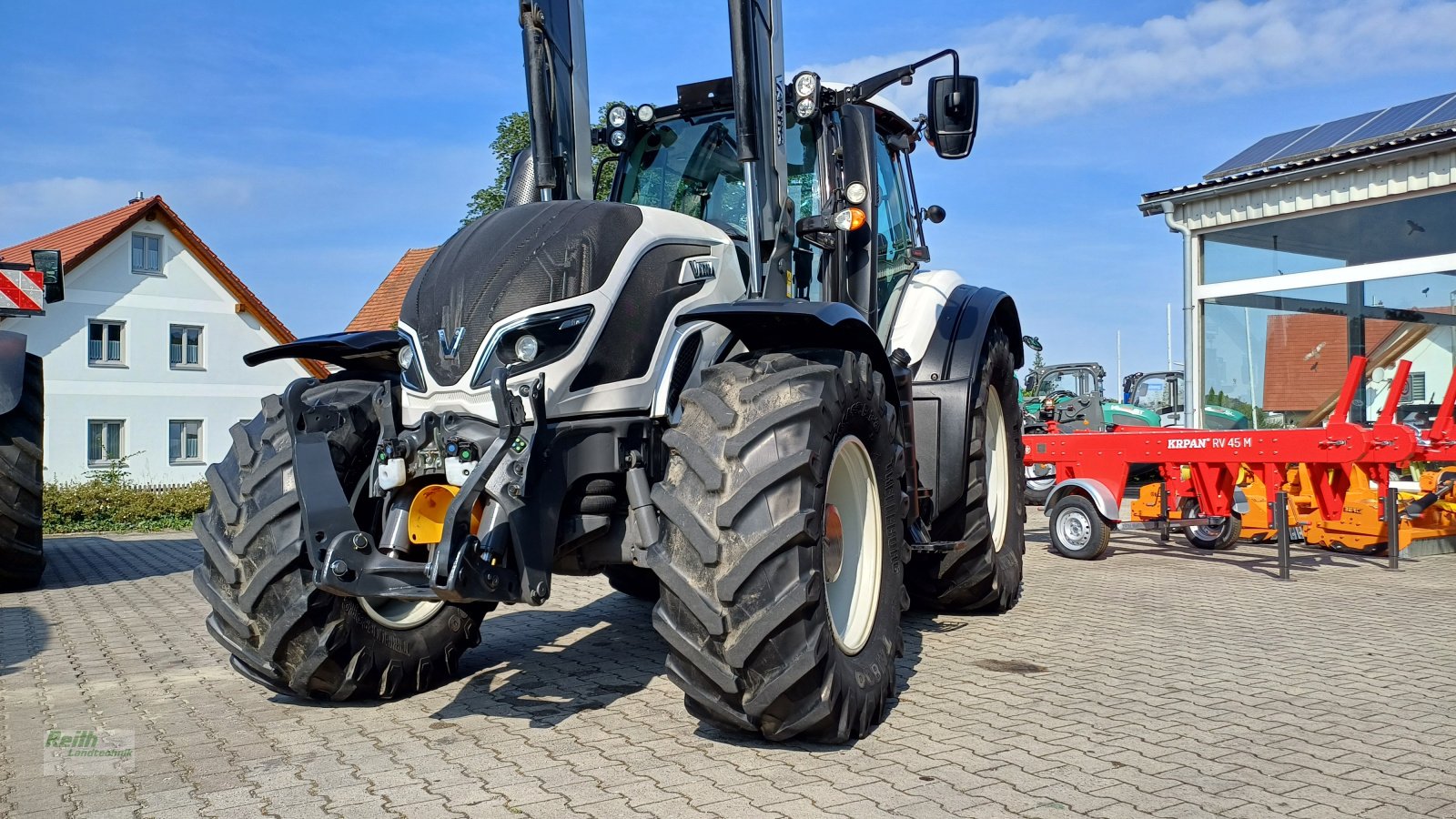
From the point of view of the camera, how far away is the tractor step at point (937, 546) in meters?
5.30

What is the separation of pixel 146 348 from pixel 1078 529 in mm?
29538

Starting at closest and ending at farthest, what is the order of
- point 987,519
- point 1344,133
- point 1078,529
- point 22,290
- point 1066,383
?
point 987,519 < point 22,290 < point 1078,529 < point 1344,133 < point 1066,383

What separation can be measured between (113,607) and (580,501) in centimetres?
504

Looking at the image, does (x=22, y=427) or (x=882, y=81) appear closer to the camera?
(x=882, y=81)

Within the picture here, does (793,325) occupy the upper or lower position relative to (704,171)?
lower

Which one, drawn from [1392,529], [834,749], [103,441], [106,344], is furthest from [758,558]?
[106,344]

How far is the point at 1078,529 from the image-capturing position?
33.5 ft

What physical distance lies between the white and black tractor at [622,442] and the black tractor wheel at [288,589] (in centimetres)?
1

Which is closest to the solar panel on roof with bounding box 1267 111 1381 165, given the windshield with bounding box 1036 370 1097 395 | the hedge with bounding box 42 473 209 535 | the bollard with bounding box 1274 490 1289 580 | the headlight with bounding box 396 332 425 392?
the windshield with bounding box 1036 370 1097 395

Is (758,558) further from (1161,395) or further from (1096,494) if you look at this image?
(1161,395)

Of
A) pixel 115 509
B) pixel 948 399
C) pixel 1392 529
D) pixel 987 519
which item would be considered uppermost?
pixel 948 399

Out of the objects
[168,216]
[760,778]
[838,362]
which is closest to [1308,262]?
[838,362]

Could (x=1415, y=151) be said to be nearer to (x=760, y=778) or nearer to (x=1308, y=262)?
(x=1308, y=262)

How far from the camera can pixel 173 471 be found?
33344 mm
